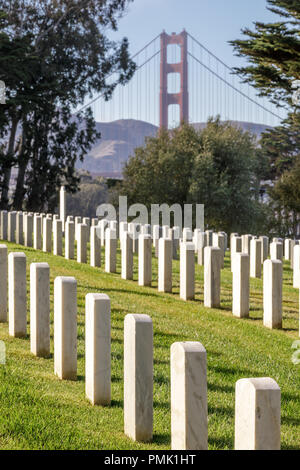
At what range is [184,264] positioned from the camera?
8219 mm

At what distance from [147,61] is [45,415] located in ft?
237

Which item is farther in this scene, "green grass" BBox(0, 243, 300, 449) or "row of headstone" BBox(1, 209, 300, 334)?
"row of headstone" BBox(1, 209, 300, 334)

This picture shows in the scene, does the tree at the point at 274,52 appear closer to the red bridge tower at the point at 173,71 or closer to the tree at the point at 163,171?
the tree at the point at 163,171

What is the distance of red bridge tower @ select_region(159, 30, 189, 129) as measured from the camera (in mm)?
63062

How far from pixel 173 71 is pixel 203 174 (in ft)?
146

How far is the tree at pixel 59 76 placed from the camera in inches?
1148

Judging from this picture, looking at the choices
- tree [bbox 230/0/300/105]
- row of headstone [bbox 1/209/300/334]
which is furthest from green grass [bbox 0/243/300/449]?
tree [bbox 230/0/300/105]

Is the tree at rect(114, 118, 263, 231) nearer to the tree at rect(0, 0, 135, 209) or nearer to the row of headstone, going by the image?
the tree at rect(0, 0, 135, 209)

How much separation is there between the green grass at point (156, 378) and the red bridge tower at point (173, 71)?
5273 centimetres

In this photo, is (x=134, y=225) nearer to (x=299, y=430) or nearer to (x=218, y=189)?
(x=299, y=430)

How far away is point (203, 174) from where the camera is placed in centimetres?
2984

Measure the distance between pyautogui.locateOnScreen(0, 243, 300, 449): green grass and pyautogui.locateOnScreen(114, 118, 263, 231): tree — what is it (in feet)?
71.8

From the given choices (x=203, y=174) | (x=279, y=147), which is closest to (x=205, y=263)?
(x=203, y=174)

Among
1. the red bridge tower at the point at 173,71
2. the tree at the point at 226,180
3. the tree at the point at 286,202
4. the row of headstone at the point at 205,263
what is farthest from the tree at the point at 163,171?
the red bridge tower at the point at 173,71
